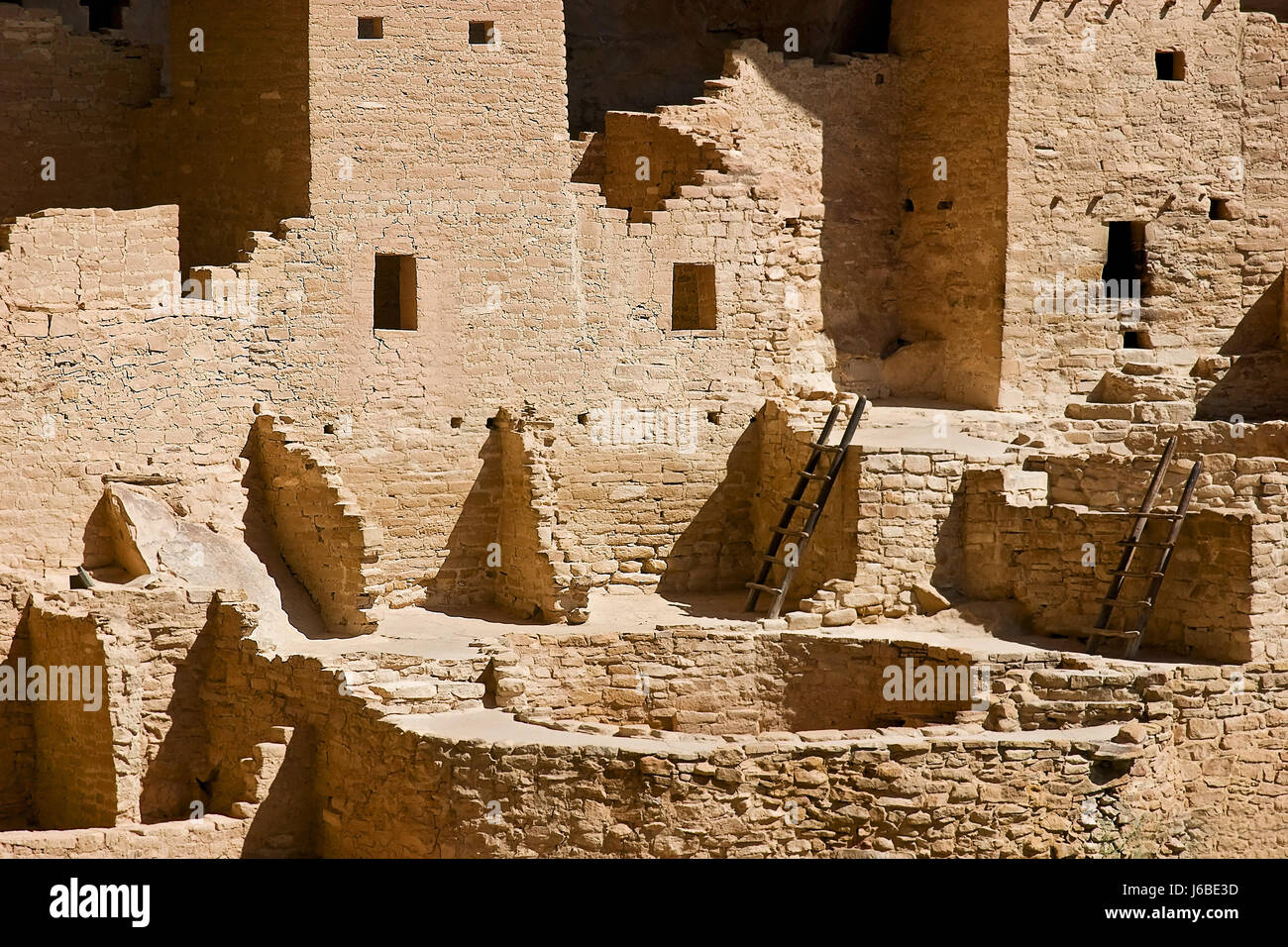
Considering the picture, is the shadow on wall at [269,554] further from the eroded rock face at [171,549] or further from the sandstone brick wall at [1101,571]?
the sandstone brick wall at [1101,571]

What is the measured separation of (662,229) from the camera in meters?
24.6

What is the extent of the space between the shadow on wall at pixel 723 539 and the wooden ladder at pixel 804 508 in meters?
0.71

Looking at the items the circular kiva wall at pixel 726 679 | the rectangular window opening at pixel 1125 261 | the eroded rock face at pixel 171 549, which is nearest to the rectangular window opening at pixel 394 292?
the eroded rock face at pixel 171 549

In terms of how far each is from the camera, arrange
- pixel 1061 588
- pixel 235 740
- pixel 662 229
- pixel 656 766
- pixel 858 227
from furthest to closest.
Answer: pixel 858 227
pixel 662 229
pixel 1061 588
pixel 235 740
pixel 656 766

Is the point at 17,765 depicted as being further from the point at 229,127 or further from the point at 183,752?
the point at 229,127

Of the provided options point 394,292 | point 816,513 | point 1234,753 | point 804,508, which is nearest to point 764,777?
point 816,513

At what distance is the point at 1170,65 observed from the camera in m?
26.6

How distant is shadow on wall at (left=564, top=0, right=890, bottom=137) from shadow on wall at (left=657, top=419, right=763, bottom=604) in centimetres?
438

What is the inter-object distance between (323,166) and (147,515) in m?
3.84

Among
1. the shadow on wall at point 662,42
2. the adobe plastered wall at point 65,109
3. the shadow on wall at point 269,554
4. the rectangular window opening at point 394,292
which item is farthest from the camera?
the shadow on wall at point 662,42

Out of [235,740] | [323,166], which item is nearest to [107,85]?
[323,166]

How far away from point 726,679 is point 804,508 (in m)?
2.40

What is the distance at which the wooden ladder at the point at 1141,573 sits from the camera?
21.6 meters

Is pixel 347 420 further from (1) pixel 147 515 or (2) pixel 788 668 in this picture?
(2) pixel 788 668
